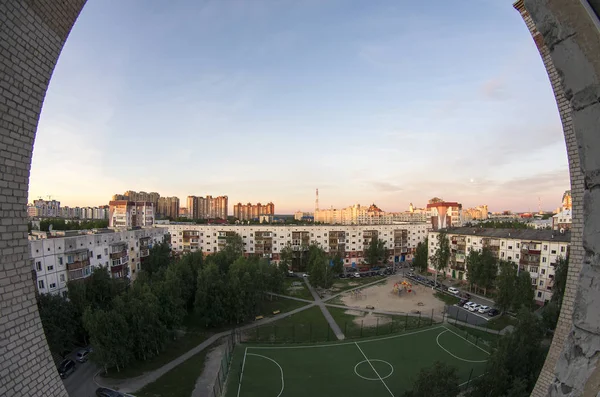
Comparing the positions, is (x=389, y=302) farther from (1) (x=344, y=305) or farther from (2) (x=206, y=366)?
(2) (x=206, y=366)

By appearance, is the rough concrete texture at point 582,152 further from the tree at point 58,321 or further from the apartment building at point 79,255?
the tree at point 58,321

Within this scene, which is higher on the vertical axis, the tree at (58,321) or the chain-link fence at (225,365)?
the tree at (58,321)

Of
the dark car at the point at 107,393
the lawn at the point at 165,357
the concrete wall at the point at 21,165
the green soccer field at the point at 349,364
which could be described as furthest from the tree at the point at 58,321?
the concrete wall at the point at 21,165

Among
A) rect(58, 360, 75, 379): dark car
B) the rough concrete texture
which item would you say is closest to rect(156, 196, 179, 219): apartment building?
rect(58, 360, 75, 379): dark car

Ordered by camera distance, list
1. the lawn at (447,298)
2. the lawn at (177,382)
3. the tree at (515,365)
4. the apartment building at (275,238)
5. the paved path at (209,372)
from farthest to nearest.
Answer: the apartment building at (275,238) < the lawn at (447,298) < the paved path at (209,372) < the lawn at (177,382) < the tree at (515,365)

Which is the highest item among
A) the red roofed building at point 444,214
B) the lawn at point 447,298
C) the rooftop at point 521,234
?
the red roofed building at point 444,214
